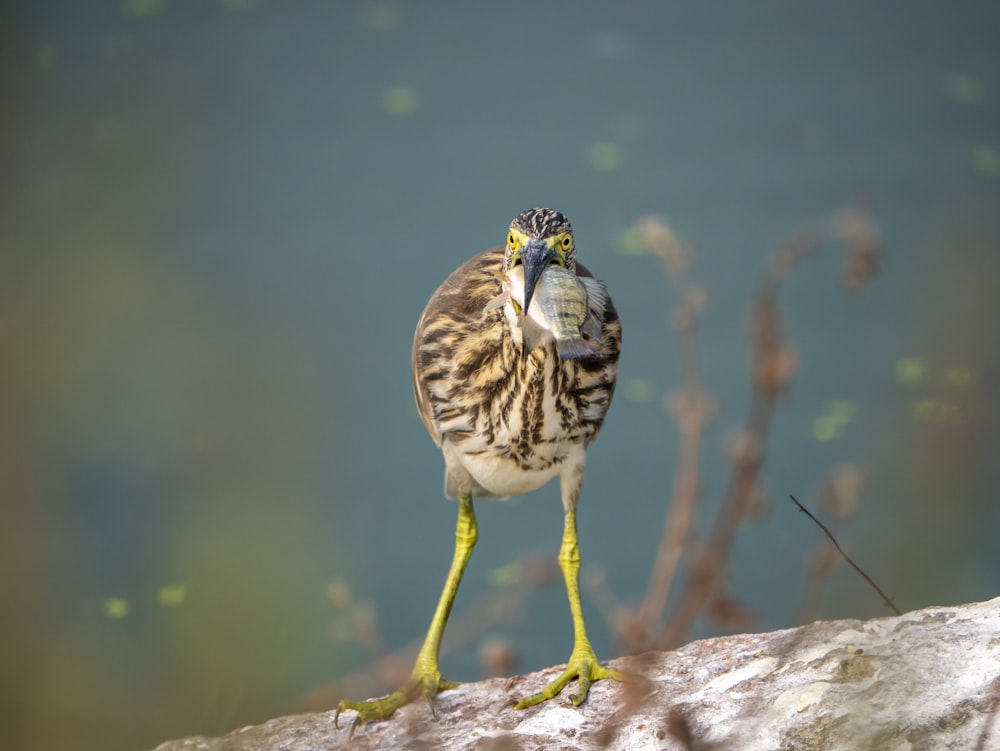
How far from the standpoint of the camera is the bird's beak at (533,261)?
9.22 ft

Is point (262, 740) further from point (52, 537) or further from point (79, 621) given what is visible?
point (52, 537)

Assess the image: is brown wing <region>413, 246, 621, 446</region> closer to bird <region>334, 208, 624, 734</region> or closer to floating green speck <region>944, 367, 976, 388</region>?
bird <region>334, 208, 624, 734</region>

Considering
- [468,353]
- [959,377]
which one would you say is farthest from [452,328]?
[959,377]

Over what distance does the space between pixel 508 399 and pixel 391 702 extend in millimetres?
839

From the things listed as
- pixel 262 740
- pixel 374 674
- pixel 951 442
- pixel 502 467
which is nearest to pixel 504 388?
pixel 502 467

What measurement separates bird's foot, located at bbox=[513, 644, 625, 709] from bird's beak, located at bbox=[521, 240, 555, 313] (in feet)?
3.11

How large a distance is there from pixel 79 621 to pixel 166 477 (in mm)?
649

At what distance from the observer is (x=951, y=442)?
1.40 metres

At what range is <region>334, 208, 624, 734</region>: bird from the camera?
316cm

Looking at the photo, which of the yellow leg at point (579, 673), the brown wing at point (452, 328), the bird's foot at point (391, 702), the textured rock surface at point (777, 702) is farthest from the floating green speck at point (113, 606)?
the yellow leg at point (579, 673)

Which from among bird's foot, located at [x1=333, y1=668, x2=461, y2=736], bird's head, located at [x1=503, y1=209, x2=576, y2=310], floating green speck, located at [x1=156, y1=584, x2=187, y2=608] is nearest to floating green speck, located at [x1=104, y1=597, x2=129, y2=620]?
floating green speck, located at [x1=156, y1=584, x2=187, y2=608]

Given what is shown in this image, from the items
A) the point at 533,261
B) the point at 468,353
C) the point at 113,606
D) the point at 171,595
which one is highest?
the point at 533,261

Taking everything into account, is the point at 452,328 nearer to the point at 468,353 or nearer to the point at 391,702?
the point at 468,353

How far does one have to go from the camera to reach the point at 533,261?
285 centimetres
